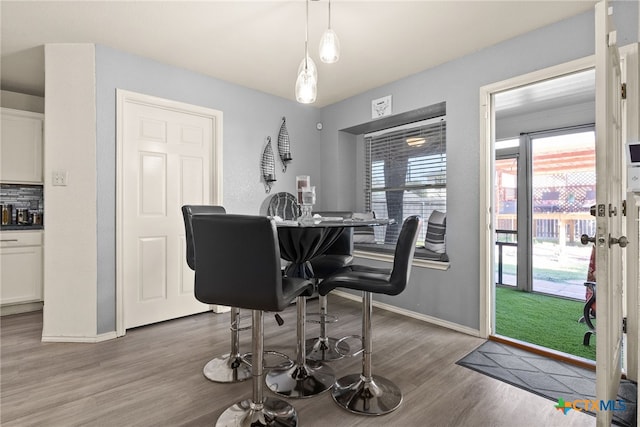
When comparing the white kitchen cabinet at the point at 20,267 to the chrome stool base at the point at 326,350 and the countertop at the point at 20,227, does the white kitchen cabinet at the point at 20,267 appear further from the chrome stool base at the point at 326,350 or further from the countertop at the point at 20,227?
the chrome stool base at the point at 326,350

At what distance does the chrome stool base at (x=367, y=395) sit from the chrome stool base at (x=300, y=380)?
9 cm

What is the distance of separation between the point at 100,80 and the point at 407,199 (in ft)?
10.8

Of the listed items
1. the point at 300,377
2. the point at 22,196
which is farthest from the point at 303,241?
the point at 22,196

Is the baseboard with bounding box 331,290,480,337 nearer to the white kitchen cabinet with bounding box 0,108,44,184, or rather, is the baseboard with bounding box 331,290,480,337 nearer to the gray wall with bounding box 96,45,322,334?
the gray wall with bounding box 96,45,322,334

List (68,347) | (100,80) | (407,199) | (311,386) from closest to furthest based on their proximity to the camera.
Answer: (311,386) < (68,347) < (100,80) < (407,199)

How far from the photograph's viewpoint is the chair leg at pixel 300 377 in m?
1.91

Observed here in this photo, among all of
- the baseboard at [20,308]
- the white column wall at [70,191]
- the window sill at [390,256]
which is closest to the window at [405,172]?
the window sill at [390,256]

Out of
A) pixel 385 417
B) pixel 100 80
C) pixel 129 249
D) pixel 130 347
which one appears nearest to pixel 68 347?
pixel 130 347

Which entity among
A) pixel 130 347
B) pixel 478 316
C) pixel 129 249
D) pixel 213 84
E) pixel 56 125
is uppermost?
pixel 213 84

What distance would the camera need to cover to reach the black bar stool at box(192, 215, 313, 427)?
1313 millimetres

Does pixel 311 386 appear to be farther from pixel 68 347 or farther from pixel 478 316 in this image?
pixel 68 347

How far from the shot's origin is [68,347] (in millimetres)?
2551

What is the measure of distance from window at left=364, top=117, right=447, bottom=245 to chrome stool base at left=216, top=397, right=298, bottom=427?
2522mm

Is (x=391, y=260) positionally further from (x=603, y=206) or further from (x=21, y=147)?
(x=21, y=147)
